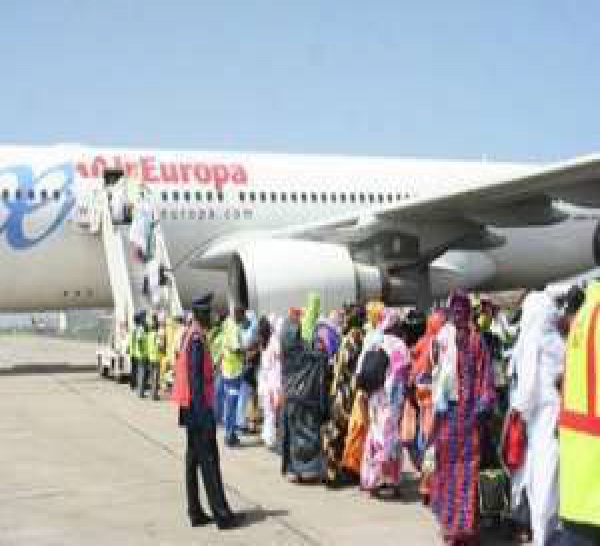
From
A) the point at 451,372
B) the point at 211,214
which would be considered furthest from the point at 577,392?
the point at 211,214

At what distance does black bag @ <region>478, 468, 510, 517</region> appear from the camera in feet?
19.1

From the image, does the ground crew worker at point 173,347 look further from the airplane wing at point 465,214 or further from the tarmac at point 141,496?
the airplane wing at point 465,214

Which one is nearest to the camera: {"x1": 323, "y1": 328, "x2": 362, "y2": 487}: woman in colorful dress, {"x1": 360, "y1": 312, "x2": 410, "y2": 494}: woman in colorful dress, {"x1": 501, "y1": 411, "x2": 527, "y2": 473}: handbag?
{"x1": 501, "y1": 411, "x2": 527, "y2": 473}: handbag

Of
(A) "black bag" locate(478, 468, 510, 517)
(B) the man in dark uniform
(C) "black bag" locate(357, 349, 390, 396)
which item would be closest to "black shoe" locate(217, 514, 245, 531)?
(B) the man in dark uniform

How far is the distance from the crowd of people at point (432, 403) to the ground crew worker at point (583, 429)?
2.5 inches

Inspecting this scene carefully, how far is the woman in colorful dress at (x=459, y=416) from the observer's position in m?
5.83

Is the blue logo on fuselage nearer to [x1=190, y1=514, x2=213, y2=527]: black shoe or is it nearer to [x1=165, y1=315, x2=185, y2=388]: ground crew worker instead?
[x1=165, y1=315, x2=185, y2=388]: ground crew worker

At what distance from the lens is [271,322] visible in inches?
422

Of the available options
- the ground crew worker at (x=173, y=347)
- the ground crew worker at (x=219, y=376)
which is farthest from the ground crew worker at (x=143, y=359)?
the ground crew worker at (x=219, y=376)

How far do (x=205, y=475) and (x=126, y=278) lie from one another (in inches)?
369

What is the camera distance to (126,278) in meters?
15.4

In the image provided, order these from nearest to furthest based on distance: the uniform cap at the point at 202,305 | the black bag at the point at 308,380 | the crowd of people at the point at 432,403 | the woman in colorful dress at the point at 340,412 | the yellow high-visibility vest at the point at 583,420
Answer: the yellow high-visibility vest at the point at 583,420 < the crowd of people at the point at 432,403 < the uniform cap at the point at 202,305 < the woman in colorful dress at the point at 340,412 < the black bag at the point at 308,380

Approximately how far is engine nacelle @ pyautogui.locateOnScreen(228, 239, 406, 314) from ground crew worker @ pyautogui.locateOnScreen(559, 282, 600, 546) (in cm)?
1098

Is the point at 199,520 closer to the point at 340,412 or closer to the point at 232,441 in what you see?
the point at 340,412
